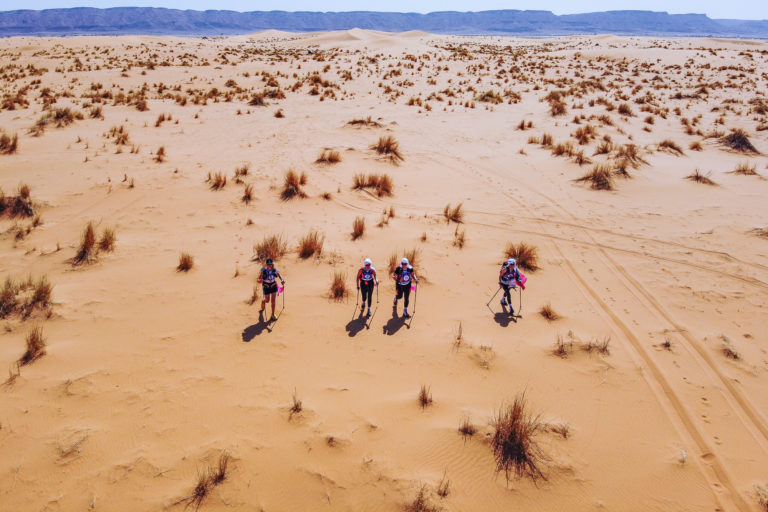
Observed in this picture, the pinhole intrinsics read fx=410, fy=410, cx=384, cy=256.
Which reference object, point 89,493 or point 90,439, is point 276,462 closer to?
point 89,493

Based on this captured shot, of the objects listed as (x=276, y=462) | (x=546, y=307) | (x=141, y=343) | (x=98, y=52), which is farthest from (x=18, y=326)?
(x=98, y=52)

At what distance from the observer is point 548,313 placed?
23.6 ft

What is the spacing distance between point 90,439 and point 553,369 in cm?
587

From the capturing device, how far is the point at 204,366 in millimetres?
5723

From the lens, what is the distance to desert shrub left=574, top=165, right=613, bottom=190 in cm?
1340

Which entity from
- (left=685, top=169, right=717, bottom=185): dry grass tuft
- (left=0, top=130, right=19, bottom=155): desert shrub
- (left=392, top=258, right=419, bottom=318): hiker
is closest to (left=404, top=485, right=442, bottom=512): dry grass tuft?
(left=392, top=258, right=419, bottom=318): hiker

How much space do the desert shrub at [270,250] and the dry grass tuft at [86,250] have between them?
316 cm

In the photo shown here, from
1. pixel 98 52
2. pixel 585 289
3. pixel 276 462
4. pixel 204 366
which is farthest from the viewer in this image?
pixel 98 52

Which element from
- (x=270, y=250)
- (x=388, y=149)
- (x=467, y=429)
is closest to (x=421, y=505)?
(x=467, y=429)

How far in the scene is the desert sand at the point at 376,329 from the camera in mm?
4305

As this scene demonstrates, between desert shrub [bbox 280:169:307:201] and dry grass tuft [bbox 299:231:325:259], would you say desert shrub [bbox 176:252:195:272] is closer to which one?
dry grass tuft [bbox 299:231:325:259]

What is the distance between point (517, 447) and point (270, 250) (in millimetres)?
6102

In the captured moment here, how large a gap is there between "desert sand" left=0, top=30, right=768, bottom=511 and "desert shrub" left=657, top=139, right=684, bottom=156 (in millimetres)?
278

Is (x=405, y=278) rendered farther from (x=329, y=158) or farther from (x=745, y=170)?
(x=745, y=170)
